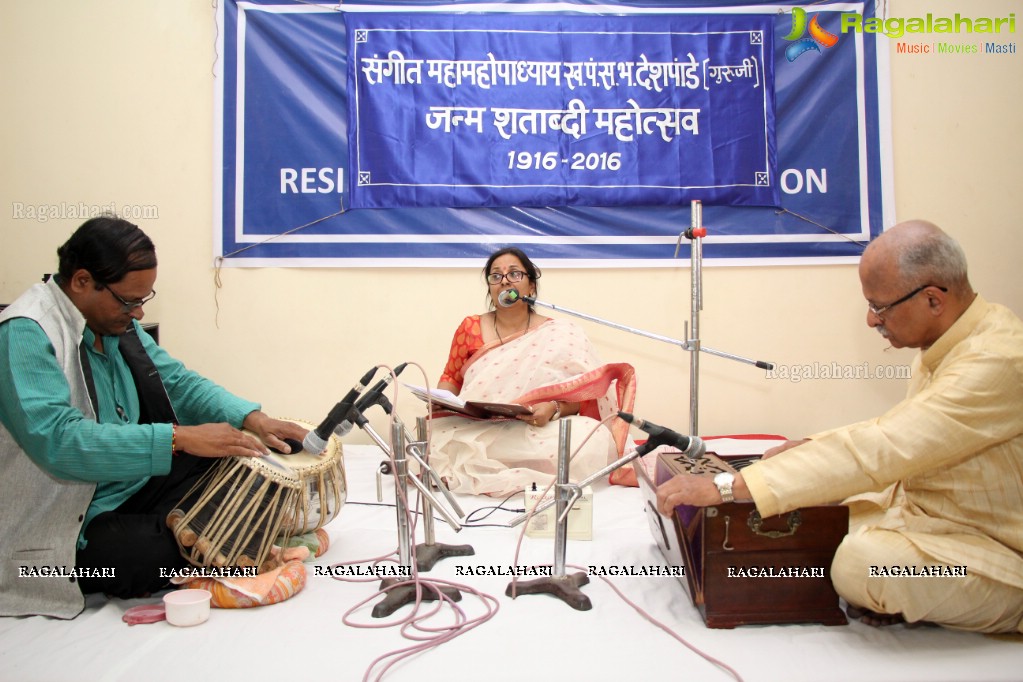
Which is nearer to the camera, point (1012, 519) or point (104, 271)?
point (1012, 519)

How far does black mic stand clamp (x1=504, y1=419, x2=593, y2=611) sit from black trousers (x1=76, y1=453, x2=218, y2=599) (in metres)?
0.83

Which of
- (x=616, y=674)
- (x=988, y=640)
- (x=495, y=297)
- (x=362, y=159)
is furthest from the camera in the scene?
(x=362, y=159)

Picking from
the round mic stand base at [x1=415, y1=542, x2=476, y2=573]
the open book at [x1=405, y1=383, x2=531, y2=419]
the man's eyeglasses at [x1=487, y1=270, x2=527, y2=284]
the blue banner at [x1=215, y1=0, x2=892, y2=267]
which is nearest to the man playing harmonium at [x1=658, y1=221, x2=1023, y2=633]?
the round mic stand base at [x1=415, y1=542, x2=476, y2=573]

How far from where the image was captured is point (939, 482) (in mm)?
1600

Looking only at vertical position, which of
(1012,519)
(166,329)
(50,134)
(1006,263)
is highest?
(50,134)

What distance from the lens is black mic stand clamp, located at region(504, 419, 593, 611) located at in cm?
167

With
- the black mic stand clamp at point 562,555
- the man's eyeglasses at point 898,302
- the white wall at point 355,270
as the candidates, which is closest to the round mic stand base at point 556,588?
the black mic stand clamp at point 562,555

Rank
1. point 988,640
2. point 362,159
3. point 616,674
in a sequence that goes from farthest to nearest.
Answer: point 362,159
point 988,640
point 616,674

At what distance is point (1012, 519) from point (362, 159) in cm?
314

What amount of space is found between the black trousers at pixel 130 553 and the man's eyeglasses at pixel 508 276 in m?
1.77

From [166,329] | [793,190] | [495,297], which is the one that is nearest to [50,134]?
[166,329]

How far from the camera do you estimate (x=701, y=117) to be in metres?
3.79

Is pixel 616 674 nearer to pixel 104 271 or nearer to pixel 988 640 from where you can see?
pixel 988 640

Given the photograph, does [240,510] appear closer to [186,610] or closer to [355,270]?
[186,610]
